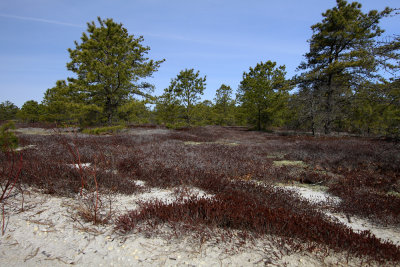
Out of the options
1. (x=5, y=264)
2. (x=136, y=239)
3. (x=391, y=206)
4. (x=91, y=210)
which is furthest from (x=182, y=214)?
(x=391, y=206)

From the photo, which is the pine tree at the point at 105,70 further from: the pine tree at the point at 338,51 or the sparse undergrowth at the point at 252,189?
the pine tree at the point at 338,51

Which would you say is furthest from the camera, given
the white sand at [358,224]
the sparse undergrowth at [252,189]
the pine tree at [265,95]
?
the pine tree at [265,95]

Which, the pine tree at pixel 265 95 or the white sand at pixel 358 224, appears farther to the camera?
the pine tree at pixel 265 95

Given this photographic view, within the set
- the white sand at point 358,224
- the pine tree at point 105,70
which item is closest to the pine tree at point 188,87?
the pine tree at point 105,70

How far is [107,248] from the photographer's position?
7.45ft

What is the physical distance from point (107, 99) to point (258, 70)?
1890cm

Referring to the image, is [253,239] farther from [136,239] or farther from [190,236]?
[136,239]

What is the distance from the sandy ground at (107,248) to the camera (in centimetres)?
205

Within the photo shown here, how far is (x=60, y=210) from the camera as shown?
118 inches

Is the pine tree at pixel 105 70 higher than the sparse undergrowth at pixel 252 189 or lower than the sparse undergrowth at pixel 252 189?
higher

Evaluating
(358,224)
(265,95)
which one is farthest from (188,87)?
(358,224)

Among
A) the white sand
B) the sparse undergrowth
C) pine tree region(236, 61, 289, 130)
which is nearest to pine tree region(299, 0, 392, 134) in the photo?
pine tree region(236, 61, 289, 130)

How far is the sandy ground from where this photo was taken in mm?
2047

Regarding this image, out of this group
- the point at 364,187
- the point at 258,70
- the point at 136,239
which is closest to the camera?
the point at 136,239
